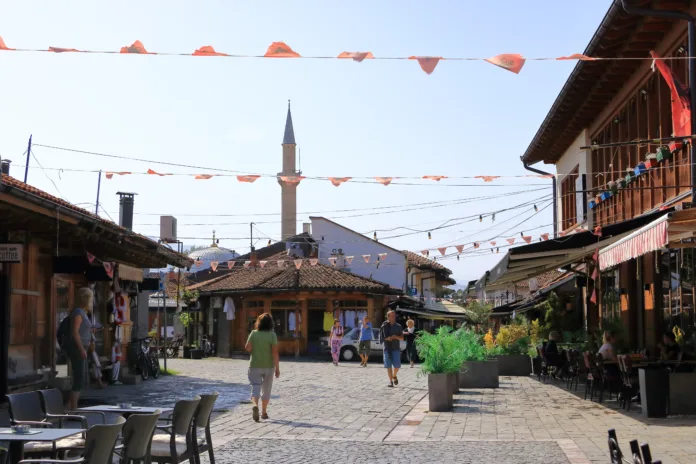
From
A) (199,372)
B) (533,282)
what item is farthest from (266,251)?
(199,372)

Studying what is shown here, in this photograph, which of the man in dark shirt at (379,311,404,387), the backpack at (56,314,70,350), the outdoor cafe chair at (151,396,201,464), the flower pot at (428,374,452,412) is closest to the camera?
the outdoor cafe chair at (151,396,201,464)

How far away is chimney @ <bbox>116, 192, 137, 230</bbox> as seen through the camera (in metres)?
28.6

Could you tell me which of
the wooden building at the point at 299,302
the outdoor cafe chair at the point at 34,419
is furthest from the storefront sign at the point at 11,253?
the wooden building at the point at 299,302

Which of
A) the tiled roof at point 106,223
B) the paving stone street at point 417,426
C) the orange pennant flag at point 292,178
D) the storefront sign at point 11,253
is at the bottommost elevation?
the paving stone street at point 417,426

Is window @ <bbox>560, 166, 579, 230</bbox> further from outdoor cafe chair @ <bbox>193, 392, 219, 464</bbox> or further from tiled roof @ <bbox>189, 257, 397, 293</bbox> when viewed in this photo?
outdoor cafe chair @ <bbox>193, 392, 219, 464</bbox>

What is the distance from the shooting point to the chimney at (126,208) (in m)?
28.6

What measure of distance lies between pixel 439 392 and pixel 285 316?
28.1 m

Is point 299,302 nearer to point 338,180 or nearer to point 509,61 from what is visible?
point 338,180

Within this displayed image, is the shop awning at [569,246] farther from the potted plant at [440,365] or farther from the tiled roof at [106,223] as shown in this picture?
the tiled roof at [106,223]

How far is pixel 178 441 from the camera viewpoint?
8.16 meters

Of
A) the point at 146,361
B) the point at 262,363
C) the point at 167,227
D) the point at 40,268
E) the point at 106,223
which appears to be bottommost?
the point at 146,361

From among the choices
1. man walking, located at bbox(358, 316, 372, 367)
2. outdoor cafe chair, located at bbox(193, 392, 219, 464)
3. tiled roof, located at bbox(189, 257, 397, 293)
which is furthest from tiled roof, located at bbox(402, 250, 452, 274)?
outdoor cafe chair, located at bbox(193, 392, 219, 464)

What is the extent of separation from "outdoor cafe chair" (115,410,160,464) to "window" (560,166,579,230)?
21.8 metres

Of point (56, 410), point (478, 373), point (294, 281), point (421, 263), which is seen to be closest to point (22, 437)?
point (56, 410)
